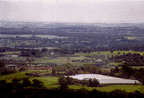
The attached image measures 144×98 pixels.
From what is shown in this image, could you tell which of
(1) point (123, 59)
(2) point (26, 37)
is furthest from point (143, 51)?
(2) point (26, 37)

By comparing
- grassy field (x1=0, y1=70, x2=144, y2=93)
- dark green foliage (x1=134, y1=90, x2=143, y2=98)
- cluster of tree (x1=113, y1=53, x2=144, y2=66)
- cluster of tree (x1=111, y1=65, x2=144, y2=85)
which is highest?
cluster of tree (x1=113, y1=53, x2=144, y2=66)

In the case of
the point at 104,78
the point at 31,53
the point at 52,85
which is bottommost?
the point at 52,85

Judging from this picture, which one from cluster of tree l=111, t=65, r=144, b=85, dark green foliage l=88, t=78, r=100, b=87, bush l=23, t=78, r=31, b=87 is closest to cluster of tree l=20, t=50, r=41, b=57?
bush l=23, t=78, r=31, b=87

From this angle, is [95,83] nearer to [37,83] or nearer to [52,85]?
[52,85]

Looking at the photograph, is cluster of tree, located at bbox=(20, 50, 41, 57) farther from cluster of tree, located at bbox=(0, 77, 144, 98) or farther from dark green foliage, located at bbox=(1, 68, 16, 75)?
cluster of tree, located at bbox=(0, 77, 144, 98)

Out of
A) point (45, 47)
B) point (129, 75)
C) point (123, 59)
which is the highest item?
point (45, 47)

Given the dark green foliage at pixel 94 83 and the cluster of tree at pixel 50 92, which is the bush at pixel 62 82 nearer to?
the cluster of tree at pixel 50 92

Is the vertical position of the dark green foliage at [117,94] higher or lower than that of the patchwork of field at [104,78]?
lower

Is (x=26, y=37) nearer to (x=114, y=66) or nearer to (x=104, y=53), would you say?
(x=104, y=53)

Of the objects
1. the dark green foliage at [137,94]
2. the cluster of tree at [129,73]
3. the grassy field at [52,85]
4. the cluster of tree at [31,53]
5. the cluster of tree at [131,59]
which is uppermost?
the cluster of tree at [31,53]

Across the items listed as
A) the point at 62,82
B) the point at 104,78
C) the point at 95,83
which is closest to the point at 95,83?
the point at 95,83

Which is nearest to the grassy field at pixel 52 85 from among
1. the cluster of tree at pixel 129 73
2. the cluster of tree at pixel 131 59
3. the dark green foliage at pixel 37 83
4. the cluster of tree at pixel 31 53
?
the dark green foliage at pixel 37 83
